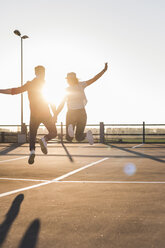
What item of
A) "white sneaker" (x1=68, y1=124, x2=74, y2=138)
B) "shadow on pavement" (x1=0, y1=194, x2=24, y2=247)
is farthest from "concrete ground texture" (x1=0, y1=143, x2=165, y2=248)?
"white sneaker" (x1=68, y1=124, x2=74, y2=138)

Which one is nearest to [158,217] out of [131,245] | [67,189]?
[131,245]

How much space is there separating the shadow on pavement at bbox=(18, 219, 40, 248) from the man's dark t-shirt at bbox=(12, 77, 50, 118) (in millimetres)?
3154

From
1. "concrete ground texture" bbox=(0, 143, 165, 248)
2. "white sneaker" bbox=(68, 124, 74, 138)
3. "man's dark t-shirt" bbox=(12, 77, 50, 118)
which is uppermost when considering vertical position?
"man's dark t-shirt" bbox=(12, 77, 50, 118)

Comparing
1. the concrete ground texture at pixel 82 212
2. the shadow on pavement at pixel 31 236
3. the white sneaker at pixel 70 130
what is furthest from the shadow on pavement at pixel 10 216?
the white sneaker at pixel 70 130

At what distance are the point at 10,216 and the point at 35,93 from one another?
9.81 ft

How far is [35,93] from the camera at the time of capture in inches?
252

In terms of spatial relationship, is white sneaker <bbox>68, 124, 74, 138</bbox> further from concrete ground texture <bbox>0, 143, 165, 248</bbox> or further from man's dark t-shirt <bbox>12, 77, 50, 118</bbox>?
concrete ground texture <bbox>0, 143, 165, 248</bbox>

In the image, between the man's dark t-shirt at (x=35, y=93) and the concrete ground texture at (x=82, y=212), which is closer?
the concrete ground texture at (x=82, y=212)

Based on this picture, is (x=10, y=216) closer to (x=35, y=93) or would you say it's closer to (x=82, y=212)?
(x=82, y=212)

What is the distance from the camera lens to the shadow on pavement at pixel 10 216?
3.26 metres

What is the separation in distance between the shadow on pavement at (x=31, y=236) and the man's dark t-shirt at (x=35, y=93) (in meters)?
3.15

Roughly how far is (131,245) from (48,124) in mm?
4064

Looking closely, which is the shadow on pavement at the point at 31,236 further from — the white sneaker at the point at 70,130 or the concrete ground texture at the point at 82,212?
the white sneaker at the point at 70,130

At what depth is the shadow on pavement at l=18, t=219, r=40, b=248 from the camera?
9.78 feet
